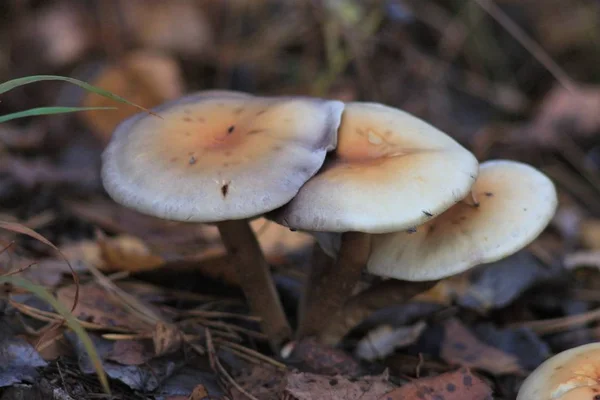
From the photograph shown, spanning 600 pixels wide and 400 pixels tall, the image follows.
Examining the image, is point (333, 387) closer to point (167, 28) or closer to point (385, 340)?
point (385, 340)

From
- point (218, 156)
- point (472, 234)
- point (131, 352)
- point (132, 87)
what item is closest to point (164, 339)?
point (131, 352)

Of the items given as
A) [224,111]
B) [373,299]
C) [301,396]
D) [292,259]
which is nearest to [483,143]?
[292,259]

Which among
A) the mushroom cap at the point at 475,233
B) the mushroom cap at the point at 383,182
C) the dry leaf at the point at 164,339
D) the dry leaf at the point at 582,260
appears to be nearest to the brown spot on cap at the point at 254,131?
the mushroom cap at the point at 383,182

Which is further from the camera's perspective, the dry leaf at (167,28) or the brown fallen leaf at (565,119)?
the dry leaf at (167,28)

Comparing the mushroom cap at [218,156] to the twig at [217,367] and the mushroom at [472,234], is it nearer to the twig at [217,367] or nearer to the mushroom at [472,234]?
the mushroom at [472,234]

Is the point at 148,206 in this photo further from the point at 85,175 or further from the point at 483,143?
the point at 483,143

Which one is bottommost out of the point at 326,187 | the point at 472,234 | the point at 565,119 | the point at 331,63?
the point at 565,119

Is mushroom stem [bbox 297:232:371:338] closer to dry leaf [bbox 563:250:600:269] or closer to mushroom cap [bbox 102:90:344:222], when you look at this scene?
mushroom cap [bbox 102:90:344:222]
